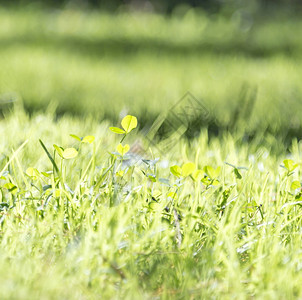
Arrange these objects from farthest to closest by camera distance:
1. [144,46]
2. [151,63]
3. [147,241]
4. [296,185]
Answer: [144,46] → [151,63] → [296,185] → [147,241]

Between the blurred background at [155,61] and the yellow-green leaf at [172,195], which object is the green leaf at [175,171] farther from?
the blurred background at [155,61]

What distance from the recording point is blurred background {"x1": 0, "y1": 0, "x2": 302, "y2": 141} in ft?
8.72

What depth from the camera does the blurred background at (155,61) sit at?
2659mm

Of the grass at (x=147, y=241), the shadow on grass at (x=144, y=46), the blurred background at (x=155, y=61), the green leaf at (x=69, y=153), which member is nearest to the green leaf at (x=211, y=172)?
the grass at (x=147, y=241)

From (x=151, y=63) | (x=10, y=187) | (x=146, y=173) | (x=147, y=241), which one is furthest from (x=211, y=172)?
(x=151, y=63)

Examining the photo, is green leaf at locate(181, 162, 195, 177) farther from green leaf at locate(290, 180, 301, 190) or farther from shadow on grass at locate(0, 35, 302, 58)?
shadow on grass at locate(0, 35, 302, 58)

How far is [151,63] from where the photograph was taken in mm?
3740

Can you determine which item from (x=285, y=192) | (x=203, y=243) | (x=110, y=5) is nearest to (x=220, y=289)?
(x=203, y=243)

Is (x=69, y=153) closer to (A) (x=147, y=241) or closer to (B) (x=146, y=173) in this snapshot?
(B) (x=146, y=173)

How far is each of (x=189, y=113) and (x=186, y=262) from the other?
5.05 ft

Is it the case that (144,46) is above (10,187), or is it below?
below

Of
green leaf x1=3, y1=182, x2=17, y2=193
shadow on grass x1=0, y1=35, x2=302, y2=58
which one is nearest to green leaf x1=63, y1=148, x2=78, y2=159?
green leaf x1=3, y1=182, x2=17, y2=193

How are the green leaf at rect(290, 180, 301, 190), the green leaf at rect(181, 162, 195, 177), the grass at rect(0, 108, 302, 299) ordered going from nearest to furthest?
the grass at rect(0, 108, 302, 299) < the green leaf at rect(181, 162, 195, 177) < the green leaf at rect(290, 180, 301, 190)

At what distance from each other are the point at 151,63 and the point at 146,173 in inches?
100
